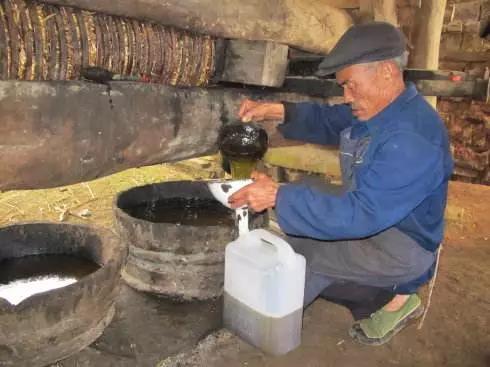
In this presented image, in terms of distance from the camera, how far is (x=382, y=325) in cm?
248

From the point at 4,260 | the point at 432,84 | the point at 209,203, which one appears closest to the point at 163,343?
the point at 4,260

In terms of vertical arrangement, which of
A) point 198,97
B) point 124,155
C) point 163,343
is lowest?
point 163,343

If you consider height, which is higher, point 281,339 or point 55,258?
point 55,258

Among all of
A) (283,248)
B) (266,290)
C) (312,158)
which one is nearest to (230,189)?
(283,248)

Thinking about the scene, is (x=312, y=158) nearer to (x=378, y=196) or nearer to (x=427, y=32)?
(x=427, y=32)

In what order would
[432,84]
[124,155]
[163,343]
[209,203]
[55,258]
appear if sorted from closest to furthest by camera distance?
[124,155]
[163,343]
[55,258]
[432,84]
[209,203]

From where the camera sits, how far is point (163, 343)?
240 centimetres

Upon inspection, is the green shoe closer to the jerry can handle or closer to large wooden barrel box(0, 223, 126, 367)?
the jerry can handle

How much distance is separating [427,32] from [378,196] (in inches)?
120

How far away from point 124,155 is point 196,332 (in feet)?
3.49

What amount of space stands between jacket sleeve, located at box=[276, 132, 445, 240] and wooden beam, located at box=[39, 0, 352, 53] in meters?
1.04

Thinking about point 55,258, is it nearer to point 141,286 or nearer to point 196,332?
point 141,286

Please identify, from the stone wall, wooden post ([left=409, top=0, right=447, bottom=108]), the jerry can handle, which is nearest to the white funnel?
the jerry can handle

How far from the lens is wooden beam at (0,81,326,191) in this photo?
1765mm
